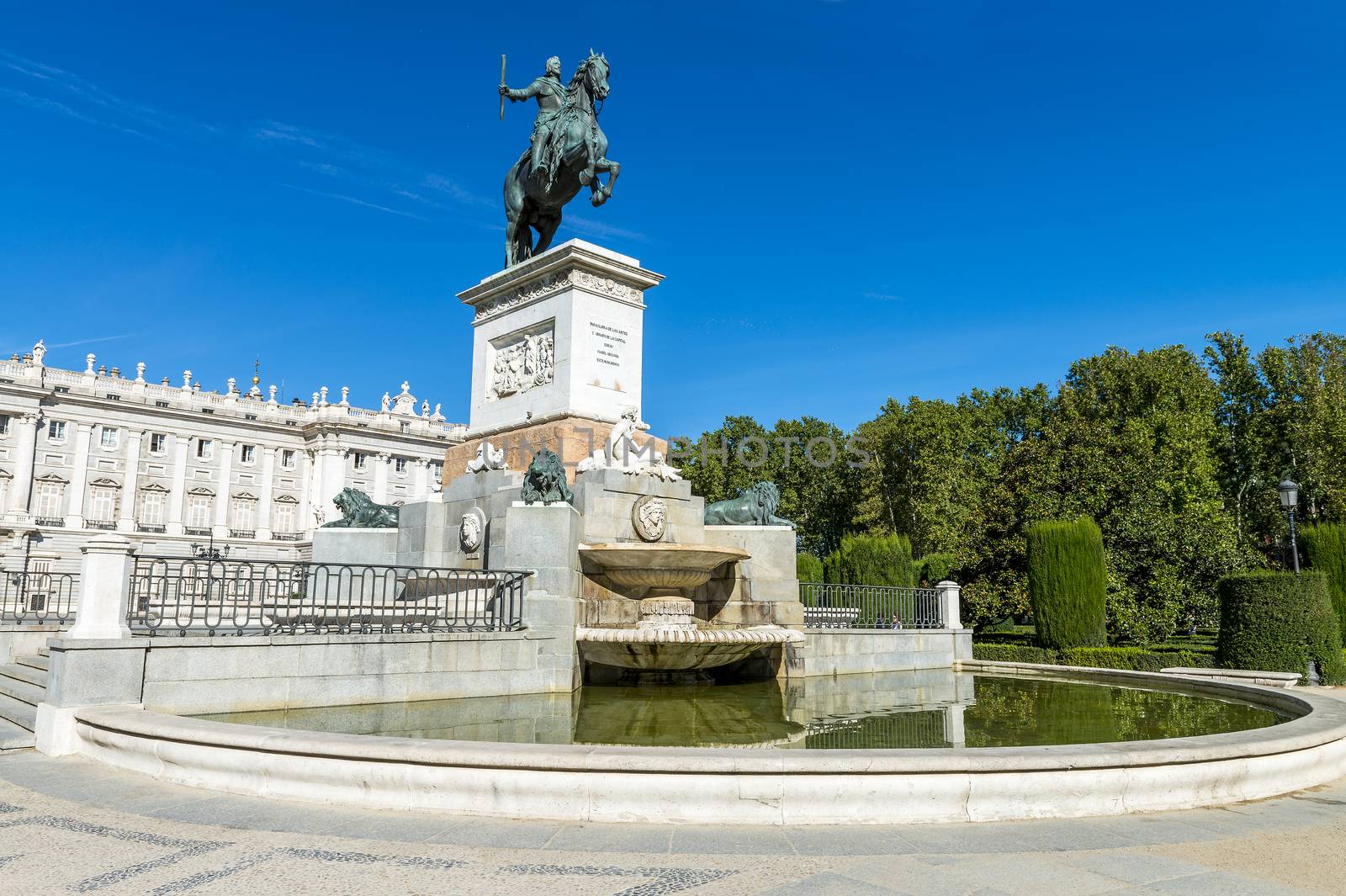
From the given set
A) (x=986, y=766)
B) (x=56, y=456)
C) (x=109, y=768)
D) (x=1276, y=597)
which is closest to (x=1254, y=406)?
(x=1276, y=597)

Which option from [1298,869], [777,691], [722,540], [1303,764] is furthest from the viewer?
[722,540]

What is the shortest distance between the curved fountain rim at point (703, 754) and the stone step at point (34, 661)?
3853 mm

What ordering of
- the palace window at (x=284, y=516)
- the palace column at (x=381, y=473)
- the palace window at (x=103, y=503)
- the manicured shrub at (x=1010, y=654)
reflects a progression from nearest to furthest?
1. the manicured shrub at (x=1010, y=654)
2. the palace window at (x=103, y=503)
3. the palace window at (x=284, y=516)
4. the palace column at (x=381, y=473)

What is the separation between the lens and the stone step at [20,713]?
8656 mm

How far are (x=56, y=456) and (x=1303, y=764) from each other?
10175 cm

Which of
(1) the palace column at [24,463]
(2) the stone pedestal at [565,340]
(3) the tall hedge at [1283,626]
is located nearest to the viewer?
(2) the stone pedestal at [565,340]

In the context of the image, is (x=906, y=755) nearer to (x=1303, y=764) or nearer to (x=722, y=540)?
(x=1303, y=764)

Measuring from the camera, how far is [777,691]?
45.0ft

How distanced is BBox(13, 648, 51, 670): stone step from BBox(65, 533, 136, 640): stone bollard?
79.2 inches

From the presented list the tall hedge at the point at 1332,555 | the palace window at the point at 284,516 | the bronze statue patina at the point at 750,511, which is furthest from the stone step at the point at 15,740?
the palace window at the point at 284,516

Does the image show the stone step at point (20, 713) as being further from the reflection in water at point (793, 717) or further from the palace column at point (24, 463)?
the palace column at point (24, 463)

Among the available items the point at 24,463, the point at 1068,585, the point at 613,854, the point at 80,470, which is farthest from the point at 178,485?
the point at 613,854

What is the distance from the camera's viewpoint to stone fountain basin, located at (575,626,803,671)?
12.4m

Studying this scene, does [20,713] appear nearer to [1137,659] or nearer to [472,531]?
[472,531]
